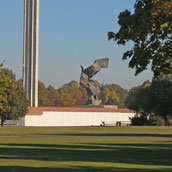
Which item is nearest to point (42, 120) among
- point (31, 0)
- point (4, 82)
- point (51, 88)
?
point (31, 0)

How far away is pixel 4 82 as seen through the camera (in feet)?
129

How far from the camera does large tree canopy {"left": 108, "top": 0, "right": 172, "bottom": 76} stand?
15086 mm

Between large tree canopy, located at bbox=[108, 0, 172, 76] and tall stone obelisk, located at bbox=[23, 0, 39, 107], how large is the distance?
263ft

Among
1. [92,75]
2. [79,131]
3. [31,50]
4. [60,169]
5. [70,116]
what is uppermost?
[31,50]

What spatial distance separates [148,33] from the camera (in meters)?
16.8

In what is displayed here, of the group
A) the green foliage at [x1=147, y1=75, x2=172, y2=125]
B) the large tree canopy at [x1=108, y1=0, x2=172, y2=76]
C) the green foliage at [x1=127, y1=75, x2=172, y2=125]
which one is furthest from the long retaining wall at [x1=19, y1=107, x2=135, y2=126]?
the large tree canopy at [x1=108, y1=0, x2=172, y2=76]

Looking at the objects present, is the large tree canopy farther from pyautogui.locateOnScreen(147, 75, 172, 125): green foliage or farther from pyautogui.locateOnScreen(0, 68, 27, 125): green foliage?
pyautogui.locateOnScreen(0, 68, 27, 125): green foliage

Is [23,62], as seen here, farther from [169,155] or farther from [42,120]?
[169,155]

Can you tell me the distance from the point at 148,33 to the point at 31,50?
82762mm

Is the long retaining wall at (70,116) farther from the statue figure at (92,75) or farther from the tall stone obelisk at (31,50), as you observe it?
the tall stone obelisk at (31,50)

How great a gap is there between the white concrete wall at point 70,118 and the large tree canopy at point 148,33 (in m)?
69.4

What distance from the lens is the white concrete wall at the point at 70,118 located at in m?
86.8

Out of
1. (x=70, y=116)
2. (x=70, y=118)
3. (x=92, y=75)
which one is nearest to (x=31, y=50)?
(x=92, y=75)

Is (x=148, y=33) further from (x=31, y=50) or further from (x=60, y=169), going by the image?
(x=31, y=50)
